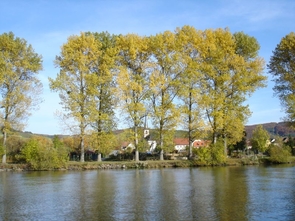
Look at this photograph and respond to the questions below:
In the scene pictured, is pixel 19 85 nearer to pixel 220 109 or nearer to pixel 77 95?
pixel 77 95

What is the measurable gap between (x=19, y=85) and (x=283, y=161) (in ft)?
116

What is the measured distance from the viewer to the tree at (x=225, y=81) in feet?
149

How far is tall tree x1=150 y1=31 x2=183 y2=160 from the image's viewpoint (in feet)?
146

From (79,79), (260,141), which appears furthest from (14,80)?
(260,141)

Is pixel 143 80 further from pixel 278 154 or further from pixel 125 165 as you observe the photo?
pixel 278 154

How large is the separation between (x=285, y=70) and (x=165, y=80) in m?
14.0

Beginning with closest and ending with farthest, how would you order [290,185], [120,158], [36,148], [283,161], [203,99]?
[290,185] → [36,148] → [203,99] → [283,161] → [120,158]

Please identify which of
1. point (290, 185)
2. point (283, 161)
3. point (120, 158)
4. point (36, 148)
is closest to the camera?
point (290, 185)

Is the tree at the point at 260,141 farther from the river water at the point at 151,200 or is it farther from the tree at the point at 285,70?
the river water at the point at 151,200

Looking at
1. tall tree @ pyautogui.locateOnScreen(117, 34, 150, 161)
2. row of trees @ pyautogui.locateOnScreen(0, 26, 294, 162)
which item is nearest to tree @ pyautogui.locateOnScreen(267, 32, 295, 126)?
row of trees @ pyautogui.locateOnScreen(0, 26, 294, 162)

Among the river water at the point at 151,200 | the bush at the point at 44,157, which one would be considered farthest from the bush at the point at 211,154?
the river water at the point at 151,200

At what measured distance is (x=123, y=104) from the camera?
44.1m

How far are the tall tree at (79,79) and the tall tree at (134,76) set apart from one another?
3.08 meters

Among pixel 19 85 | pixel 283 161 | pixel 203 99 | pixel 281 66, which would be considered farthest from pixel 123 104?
pixel 283 161
